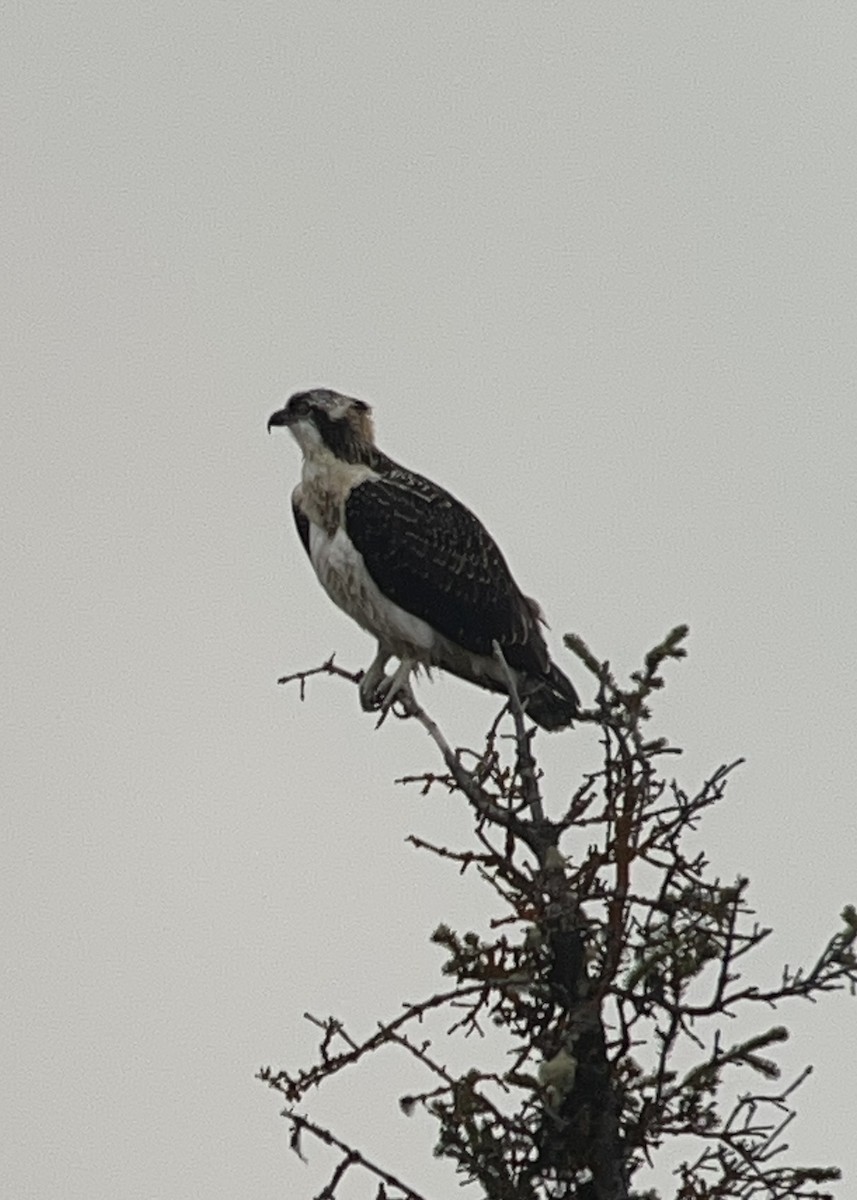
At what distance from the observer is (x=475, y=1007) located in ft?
23.5

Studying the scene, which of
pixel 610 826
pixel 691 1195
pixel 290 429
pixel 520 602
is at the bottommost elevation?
pixel 691 1195

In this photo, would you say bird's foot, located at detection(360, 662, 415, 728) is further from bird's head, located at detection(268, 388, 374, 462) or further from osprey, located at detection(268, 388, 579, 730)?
bird's head, located at detection(268, 388, 374, 462)

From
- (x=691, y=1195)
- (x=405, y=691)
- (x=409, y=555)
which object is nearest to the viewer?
(x=691, y=1195)

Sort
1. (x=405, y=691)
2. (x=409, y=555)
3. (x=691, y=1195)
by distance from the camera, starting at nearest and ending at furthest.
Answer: (x=691, y=1195) < (x=405, y=691) < (x=409, y=555)

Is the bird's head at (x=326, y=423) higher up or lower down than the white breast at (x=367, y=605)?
higher up

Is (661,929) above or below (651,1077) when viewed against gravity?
above

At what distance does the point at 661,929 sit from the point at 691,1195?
0.82 m

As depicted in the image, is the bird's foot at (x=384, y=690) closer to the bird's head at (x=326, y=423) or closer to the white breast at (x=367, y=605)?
the white breast at (x=367, y=605)

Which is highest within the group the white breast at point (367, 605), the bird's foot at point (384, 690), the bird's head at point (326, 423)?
the bird's head at point (326, 423)

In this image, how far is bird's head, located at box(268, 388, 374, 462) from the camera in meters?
12.3

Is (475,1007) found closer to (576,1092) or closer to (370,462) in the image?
(576,1092)

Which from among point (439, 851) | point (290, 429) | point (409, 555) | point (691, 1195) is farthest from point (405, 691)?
point (691, 1195)

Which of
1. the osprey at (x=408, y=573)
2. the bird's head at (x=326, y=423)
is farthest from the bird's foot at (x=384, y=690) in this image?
the bird's head at (x=326, y=423)

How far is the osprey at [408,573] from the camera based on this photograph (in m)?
11.8
